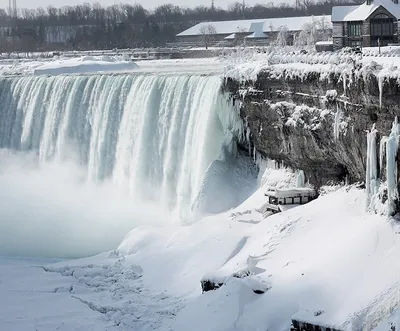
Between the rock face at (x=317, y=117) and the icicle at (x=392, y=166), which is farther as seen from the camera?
the rock face at (x=317, y=117)

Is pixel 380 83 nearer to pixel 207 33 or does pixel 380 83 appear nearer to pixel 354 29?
pixel 354 29

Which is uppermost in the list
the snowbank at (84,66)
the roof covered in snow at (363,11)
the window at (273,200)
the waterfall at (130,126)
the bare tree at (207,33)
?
the roof covered in snow at (363,11)

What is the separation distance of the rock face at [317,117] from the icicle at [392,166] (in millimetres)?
433

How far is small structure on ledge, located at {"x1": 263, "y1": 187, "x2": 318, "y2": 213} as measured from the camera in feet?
76.8

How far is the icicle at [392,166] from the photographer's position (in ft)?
57.6

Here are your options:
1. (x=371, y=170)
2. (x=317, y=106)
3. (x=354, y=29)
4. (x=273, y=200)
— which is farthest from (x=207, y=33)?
(x=371, y=170)

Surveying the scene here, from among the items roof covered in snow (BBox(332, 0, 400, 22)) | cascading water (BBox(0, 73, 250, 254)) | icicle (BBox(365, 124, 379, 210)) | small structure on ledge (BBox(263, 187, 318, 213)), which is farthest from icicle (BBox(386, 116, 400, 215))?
roof covered in snow (BBox(332, 0, 400, 22))

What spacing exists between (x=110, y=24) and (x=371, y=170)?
81097 mm

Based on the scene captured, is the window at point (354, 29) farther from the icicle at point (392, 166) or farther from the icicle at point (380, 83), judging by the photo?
the icicle at point (392, 166)

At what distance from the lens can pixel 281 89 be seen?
80.9 ft

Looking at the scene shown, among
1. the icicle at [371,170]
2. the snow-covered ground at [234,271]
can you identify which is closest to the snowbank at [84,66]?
the snow-covered ground at [234,271]

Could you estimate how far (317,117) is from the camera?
73.7 feet

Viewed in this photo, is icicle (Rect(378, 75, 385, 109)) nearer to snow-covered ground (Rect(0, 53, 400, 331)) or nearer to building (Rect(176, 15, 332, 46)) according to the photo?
snow-covered ground (Rect(0, 53, 400, 331))

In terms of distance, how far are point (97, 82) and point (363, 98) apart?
55.5 ft
